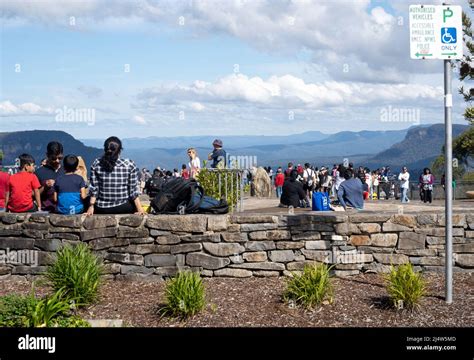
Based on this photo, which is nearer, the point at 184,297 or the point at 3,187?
the point at 184,297

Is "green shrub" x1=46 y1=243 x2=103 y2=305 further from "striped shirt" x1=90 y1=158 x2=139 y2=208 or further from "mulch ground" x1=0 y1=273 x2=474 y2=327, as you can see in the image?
"striped shirt" x1=90 y1=158 x2=139 y2=208

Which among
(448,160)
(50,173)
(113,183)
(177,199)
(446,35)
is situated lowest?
(177,199)

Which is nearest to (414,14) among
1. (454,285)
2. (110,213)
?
(454,285)

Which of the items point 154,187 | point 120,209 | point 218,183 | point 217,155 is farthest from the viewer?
point 217,155

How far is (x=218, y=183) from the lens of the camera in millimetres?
12430

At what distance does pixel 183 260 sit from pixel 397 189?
2379cm

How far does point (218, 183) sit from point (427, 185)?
569 inches

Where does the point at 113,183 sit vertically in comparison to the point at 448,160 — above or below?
below

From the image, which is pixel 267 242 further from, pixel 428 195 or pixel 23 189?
pixel 428 195

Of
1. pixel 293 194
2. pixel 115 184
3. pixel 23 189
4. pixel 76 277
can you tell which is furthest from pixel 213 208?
pixel 293 194

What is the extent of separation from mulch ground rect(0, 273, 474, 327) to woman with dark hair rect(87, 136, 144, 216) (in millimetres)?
1043

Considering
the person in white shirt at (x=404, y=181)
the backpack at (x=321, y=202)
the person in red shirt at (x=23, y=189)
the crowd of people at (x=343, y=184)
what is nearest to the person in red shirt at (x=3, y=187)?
the person in red shirt at (x=23, y=189)

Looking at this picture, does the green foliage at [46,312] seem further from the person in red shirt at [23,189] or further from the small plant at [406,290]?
the small plant at [406,290]

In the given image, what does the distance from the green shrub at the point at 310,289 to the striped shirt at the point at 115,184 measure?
8.84ft
